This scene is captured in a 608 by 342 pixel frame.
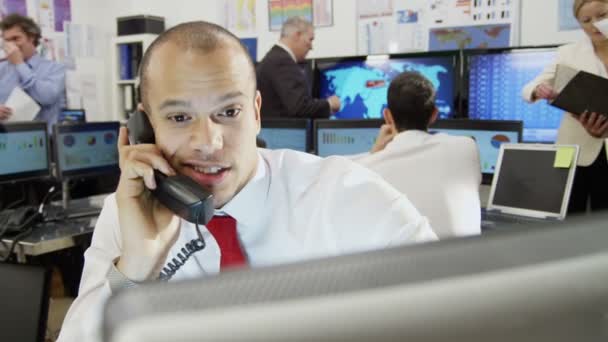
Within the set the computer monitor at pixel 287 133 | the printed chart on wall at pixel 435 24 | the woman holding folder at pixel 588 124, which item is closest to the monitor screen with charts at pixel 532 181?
the woman holding folder at pixel 588 124

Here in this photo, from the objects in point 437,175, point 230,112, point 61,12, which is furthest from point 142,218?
point 61,12

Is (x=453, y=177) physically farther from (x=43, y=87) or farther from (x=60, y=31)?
(x=60, y=31)

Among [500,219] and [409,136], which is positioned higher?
[409,136]

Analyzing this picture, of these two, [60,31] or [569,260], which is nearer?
[569,260]

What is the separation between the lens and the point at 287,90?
12.3 feet

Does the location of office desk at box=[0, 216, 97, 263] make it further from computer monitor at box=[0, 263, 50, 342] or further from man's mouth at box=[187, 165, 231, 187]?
man's mouth at box=[187, 165, 231, 187]

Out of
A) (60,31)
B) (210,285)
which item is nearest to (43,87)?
(60,31)

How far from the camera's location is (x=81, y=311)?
1043mm

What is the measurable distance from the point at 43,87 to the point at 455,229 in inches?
122

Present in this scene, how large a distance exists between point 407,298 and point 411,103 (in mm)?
1929

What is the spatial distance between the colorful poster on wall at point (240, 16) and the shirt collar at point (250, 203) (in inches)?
174

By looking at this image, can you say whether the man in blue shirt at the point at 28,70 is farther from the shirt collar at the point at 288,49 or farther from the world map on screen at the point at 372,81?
the world map on screen at the point at 372,81

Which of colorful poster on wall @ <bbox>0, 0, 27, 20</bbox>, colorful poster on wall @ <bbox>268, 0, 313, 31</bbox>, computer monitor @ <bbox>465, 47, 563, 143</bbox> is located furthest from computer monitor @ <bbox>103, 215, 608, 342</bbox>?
colorful poster on wall @ <bbox>0, 0, 27, 20</bbox>

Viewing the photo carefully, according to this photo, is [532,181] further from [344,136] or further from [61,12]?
[61,12]
